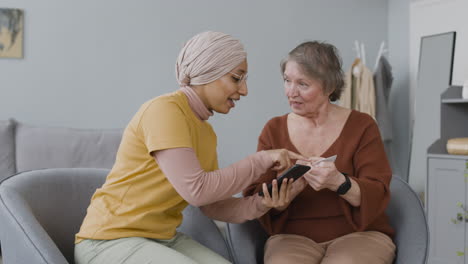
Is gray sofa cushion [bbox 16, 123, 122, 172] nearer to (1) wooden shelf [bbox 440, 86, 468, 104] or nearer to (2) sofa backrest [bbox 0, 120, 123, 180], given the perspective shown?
(2) sofa backrest [bbox 0, 120, 123, 180]

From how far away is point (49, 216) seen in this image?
1718 mm

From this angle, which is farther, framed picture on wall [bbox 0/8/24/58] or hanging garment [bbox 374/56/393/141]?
hanging garment [bbox 374/56/393/141]

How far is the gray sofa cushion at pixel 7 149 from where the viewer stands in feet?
12.1

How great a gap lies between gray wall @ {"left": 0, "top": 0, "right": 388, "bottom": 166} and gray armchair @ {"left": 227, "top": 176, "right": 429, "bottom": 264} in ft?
8.75

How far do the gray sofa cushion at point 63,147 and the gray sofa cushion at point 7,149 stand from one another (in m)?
0.03

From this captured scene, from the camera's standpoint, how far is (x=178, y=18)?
4.61 m

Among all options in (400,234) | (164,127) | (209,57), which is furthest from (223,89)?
(400,234)

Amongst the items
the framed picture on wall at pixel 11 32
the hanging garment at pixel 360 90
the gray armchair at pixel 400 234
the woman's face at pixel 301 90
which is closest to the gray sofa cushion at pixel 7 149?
the framed picture on wall at pixel 11 32

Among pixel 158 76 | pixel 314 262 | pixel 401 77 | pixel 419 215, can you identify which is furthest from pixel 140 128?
pixel 401 77

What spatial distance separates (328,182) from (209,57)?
1.85 ft

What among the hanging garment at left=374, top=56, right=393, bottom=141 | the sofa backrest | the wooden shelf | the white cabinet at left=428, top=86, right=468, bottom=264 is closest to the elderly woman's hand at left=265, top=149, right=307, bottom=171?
the white cabinet at left=428, top=86, right=468, bottom=264

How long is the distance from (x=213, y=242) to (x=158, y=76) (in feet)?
9.25

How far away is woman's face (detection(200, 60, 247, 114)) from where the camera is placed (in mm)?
1640

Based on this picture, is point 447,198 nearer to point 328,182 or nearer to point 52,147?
point 328,182
